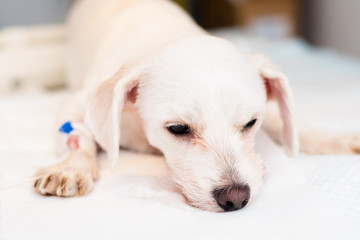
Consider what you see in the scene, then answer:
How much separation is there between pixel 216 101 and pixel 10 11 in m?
A: 3.55

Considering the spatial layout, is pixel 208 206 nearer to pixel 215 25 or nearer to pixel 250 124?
pixel 250 124

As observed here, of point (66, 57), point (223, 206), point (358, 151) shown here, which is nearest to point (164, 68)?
point (223, 206)

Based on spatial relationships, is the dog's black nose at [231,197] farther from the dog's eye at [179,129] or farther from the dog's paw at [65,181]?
the dog's paw at [65,181]

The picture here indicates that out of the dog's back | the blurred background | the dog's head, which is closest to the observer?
the dog's head

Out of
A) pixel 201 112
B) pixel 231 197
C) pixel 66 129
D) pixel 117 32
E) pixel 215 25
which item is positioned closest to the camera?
pixel 231 197

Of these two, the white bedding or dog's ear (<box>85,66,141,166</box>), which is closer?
the white bedding

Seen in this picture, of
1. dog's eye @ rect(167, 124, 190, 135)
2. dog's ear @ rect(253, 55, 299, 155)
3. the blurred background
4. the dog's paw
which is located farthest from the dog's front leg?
the blurred background

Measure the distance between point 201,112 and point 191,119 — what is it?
0.12 ft

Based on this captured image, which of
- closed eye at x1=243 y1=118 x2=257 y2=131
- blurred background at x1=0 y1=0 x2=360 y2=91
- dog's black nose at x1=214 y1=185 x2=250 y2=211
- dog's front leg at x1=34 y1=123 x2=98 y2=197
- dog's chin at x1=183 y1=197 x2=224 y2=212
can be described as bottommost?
blurred background at x1=0 y1=0 x2=360 y2=91

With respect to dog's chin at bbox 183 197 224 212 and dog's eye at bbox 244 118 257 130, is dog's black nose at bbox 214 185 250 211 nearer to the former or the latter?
dog's chin at bbox 183 197 224 212

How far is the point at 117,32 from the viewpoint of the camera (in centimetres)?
190

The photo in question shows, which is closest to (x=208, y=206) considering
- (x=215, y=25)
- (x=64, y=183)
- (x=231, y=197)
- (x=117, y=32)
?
(x=231, y=197)

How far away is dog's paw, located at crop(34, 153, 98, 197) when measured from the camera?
47.8 inches

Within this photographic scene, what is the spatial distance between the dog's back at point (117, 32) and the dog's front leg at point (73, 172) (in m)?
0.29
